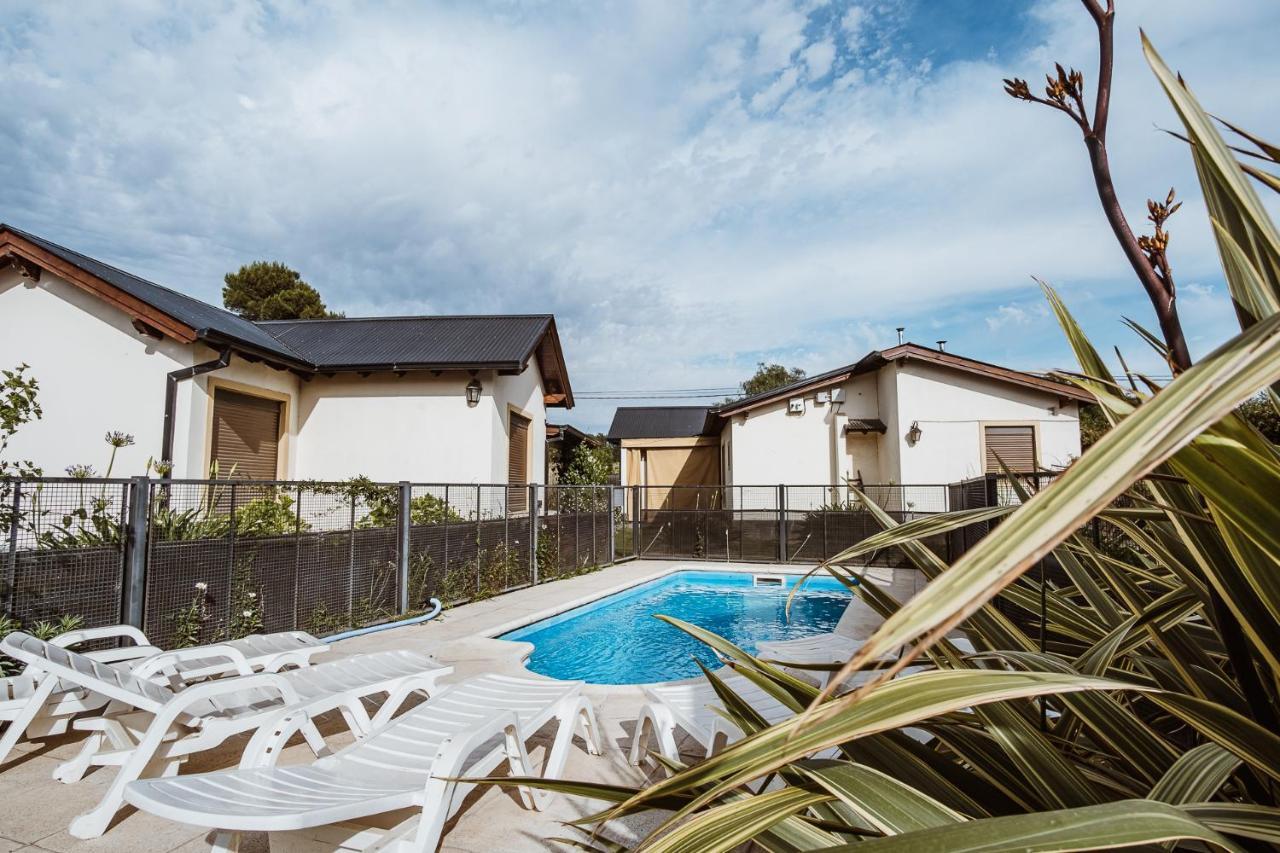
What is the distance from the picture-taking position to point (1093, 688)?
60cm

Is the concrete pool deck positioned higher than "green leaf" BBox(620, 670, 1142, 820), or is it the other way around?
"green leaf" BBox(620, 670, 1142, 820)

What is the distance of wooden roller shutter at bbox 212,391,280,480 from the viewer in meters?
9.79

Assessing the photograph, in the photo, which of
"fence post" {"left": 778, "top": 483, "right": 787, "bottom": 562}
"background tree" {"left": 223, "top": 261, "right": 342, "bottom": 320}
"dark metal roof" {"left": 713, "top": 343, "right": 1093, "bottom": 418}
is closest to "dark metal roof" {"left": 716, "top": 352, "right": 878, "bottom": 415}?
"dark metal roof" {"left": 713, "top": 343, "right": 1093, "bottom": 418}

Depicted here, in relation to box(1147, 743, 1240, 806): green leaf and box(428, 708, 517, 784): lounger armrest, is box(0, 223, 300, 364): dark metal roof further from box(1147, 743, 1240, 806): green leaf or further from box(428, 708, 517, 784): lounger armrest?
box(1147, 743, 1240, 806): green leaf

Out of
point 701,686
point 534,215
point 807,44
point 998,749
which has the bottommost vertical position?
point 701,686

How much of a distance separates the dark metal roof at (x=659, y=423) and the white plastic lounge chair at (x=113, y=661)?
16946 mm

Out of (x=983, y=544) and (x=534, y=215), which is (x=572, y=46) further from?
(x=983, y=544)

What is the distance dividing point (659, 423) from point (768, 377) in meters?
22.2

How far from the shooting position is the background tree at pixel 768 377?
1732 inches

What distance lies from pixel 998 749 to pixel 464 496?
373 inches

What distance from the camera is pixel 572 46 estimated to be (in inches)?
330

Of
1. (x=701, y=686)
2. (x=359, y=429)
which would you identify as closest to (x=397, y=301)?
(x=359, y=429)

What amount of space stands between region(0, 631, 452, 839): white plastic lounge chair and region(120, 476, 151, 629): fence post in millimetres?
1318

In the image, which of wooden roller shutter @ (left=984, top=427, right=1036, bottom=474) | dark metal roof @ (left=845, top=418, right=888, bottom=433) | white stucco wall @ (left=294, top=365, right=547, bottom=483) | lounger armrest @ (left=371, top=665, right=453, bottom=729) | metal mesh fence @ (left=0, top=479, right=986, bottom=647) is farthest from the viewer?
dark metal roof @ (left=845, top=418, right=888, bottom=433)
